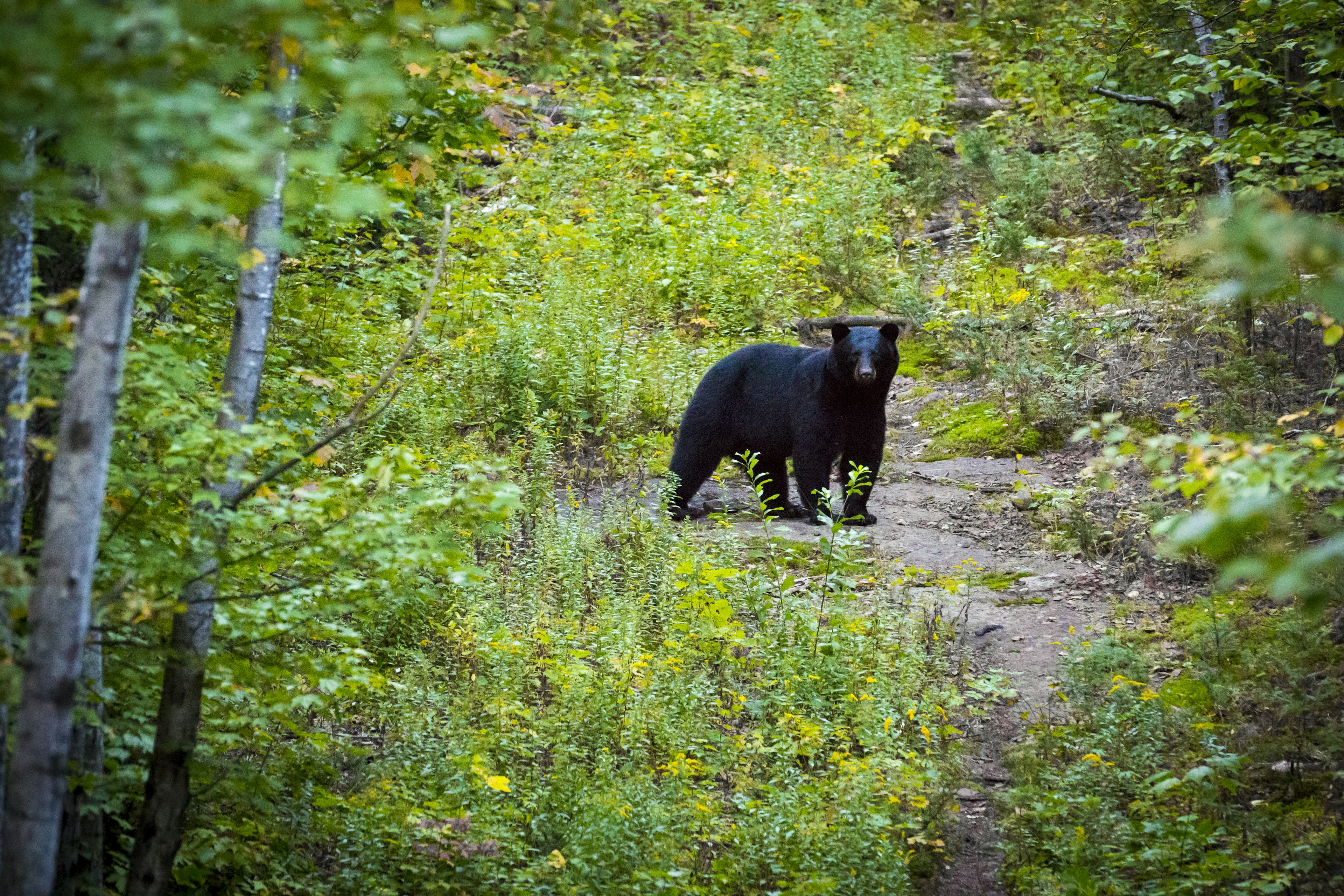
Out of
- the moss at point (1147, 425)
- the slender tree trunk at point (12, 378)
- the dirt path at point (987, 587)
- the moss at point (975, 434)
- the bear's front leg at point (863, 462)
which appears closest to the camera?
the slender tree trunk at point (12, 378)

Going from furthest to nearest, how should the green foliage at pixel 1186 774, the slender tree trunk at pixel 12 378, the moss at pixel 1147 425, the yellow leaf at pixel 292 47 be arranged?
1. the moss at pixel 1147 425
2. the green foliage at pixel 1186 774
3. the yellow leaf at pixel 292 47
4. the slender tree trunk at pixel 12 378

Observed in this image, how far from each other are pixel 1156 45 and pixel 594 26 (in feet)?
26.2

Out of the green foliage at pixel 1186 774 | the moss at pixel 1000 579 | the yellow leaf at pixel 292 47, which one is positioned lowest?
the green foliage at pixel 1186 774

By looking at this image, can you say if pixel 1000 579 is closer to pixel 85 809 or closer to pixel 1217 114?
pixel 1217 114

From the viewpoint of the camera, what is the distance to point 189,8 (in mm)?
1586

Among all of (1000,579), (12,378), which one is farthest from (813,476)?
(12,378)

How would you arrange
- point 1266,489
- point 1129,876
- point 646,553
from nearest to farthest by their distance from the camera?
point 1266,489
point 1129,876
point 646,553

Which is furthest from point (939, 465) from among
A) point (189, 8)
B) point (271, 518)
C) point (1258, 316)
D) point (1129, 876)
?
point (189, 8)

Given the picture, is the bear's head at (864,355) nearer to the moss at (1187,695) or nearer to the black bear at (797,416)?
the black bear at (797,416)

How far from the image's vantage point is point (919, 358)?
10.1 m

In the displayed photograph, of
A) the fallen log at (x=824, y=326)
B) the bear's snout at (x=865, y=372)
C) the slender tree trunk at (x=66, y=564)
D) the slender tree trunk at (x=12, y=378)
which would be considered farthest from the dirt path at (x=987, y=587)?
the slender tree trunk at (x=12, y=378)

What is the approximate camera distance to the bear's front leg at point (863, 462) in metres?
7.12

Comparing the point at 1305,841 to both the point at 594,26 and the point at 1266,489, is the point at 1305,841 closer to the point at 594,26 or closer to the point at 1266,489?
the point at 1266,489

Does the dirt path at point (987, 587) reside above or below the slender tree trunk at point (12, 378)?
below
